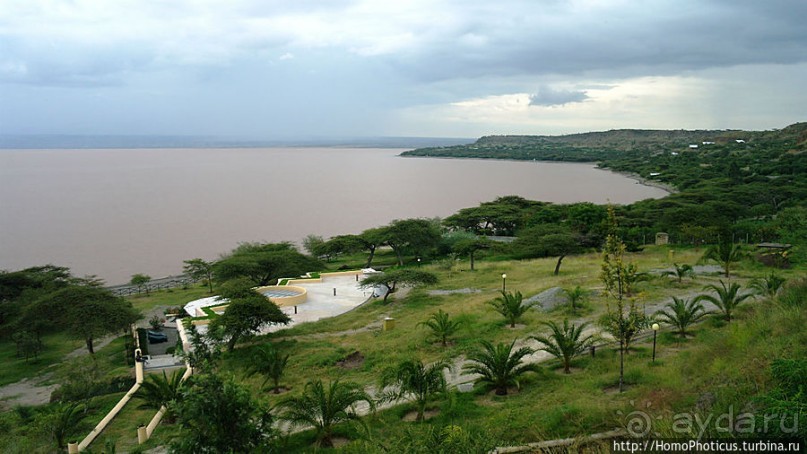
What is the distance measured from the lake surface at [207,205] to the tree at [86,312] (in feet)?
58.5

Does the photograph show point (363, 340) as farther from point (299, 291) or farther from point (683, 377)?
point (683, 377)

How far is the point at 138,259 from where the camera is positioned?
1817 inches

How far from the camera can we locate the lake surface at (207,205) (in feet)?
165

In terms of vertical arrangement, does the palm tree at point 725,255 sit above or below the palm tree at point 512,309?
above

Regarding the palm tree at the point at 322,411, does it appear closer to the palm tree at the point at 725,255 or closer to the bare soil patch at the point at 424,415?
the bare soil patch at the point at 424,415

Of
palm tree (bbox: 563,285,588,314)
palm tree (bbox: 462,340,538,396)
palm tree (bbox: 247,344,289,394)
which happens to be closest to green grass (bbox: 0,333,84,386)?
palm tree (bbox: 247,344,289,394)

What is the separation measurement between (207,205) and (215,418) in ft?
251

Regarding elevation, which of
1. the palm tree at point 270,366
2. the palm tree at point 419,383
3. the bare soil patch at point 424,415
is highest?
the palm tree at point 419,383

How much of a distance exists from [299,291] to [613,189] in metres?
81.9

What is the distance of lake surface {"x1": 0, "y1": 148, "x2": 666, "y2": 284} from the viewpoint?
50.2 meters

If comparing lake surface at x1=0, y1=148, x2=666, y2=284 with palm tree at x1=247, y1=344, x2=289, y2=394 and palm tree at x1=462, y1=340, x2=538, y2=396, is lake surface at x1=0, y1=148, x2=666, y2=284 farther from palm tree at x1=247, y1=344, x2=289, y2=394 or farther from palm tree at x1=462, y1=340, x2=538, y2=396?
palm tree at x1=462, y1=340, x2=538, y2=396

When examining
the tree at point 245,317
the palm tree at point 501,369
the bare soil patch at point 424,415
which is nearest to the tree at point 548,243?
the tree at point 245,317

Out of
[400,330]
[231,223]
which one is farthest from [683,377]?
[231,223]

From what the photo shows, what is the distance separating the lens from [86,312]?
2183cm
